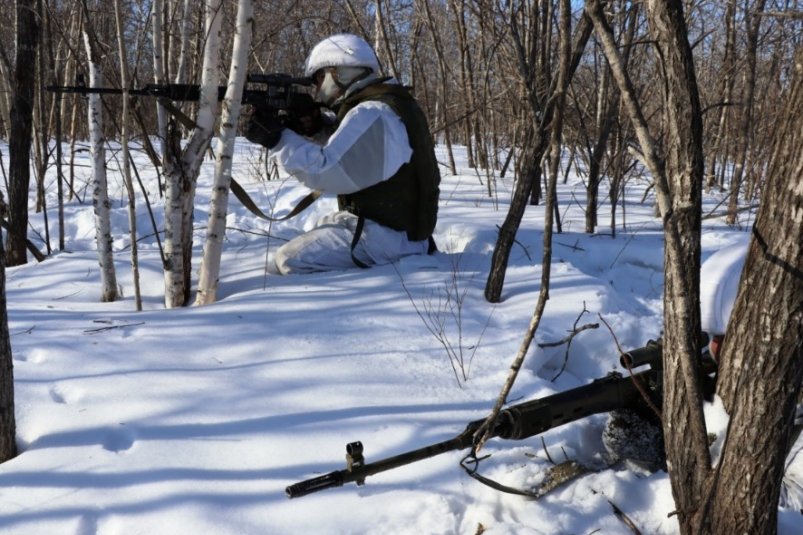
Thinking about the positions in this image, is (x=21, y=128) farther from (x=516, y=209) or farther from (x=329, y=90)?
(x=516, y=209)

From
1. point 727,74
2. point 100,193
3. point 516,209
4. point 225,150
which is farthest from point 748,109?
point 100,193

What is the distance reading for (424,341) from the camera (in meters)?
2.71

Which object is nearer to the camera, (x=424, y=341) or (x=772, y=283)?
(x=772, y=283)

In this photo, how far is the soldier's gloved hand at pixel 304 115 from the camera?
12.3ft

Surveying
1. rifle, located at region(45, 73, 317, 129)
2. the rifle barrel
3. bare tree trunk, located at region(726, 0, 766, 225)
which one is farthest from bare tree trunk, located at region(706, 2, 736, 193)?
the rifle barrel

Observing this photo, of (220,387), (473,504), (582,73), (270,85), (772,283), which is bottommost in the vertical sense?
(473,504)

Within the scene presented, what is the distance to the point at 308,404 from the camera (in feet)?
7.06

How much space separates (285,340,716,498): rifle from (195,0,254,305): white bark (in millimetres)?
2029

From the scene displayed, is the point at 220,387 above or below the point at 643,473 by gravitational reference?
above

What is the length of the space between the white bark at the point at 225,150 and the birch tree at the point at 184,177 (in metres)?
0.10

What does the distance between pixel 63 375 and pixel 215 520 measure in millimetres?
910

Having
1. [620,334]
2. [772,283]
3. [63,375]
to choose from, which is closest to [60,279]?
[63,375]

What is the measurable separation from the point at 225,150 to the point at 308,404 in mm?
1610

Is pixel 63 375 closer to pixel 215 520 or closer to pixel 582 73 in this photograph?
pixel 215 520
